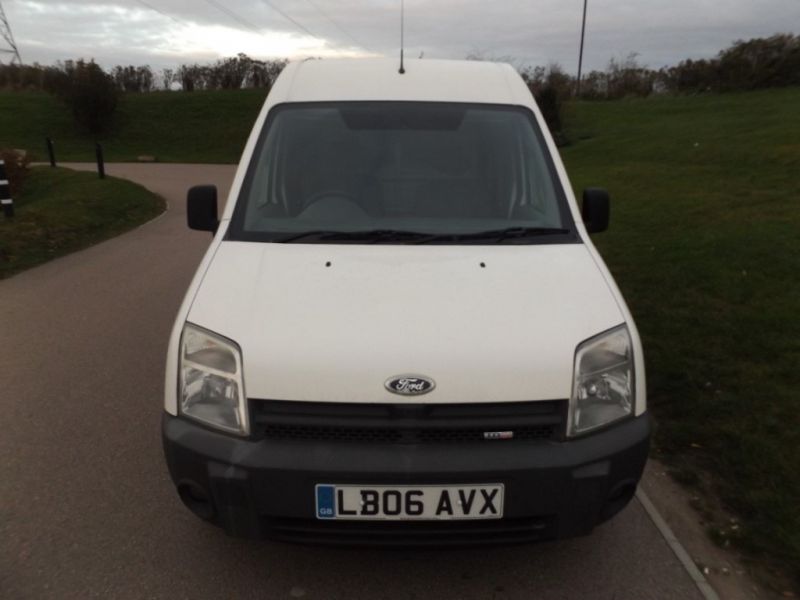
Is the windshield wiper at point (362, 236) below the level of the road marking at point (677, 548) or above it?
above

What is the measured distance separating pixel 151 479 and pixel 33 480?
619 mm

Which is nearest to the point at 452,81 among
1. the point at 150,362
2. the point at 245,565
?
the point at 245,565

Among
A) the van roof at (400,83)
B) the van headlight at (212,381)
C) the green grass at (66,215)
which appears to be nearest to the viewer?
the van headlight at (212,381)

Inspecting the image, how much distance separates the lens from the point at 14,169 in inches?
626

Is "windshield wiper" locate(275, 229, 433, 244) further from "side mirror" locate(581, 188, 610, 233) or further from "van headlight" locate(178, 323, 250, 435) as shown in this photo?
"side mirror" locate(581, 188, 610, 233)

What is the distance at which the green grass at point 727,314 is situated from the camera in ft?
12.1

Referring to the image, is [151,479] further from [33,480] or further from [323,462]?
[323,462]

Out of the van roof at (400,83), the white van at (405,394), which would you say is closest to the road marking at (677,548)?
the white van at (405,394)

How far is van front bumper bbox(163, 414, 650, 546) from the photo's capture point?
2500mm

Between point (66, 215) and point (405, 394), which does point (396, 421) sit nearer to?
point (405, 394)

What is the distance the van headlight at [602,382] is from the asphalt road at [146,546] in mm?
722

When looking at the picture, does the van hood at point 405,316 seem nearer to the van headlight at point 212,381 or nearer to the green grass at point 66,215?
the van headlight at point 212,381

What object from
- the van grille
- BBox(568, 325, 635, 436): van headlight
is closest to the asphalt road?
the van grille

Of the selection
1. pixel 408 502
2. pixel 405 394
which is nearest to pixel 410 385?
pixel 405 394
